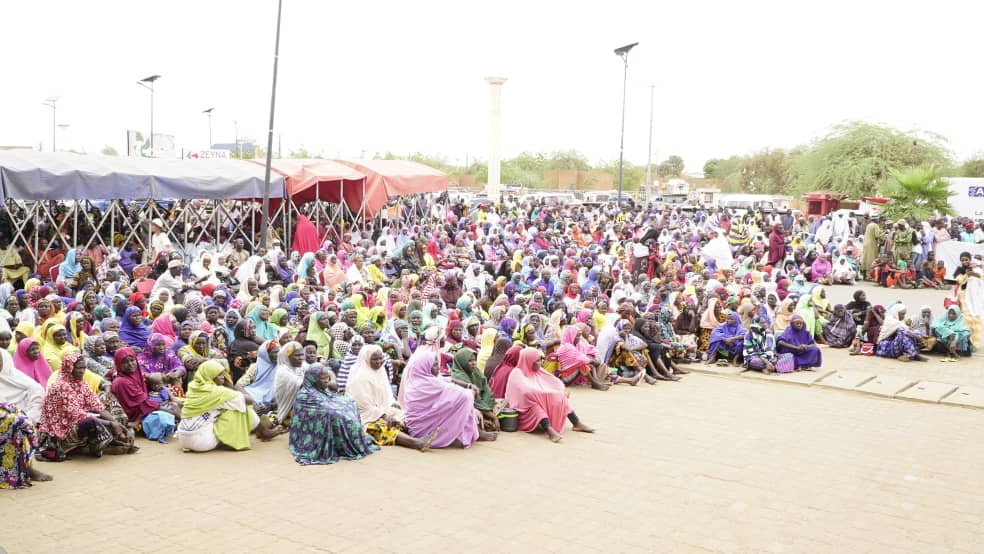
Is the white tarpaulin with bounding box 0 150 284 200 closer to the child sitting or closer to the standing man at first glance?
the child sitting

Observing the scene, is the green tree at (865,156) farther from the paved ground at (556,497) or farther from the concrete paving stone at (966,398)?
the paved ground at (556,497)

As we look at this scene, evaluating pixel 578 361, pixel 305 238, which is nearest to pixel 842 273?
pixel 305 238

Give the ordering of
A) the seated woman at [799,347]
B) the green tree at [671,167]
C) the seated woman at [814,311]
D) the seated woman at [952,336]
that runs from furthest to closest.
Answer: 1. the green tree at [671,167]
2. the seated woman at [814,311]
3. the seated woman at [952,336]
4. the seated woman at [799,347]

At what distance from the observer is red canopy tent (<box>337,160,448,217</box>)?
21109 mm

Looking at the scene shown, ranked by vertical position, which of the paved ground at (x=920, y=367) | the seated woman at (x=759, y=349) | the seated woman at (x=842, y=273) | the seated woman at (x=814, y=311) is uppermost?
the seated woman at (x=842, y=273)

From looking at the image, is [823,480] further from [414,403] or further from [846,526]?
[414,403]

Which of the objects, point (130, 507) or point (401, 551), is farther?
point (130, 507)

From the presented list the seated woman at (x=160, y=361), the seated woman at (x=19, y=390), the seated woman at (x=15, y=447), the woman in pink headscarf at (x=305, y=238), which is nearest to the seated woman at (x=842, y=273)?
the woman in pink headscarf at (x=305, y=238)

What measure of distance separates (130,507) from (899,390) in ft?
27.8

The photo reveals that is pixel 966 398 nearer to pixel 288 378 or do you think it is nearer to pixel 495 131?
pixel 288 378

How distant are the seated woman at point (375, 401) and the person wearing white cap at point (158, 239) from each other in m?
8.26

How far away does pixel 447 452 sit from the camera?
7684 millimetres

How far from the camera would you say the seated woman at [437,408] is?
7.79 meters

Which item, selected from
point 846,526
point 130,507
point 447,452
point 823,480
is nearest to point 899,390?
point 823,480
